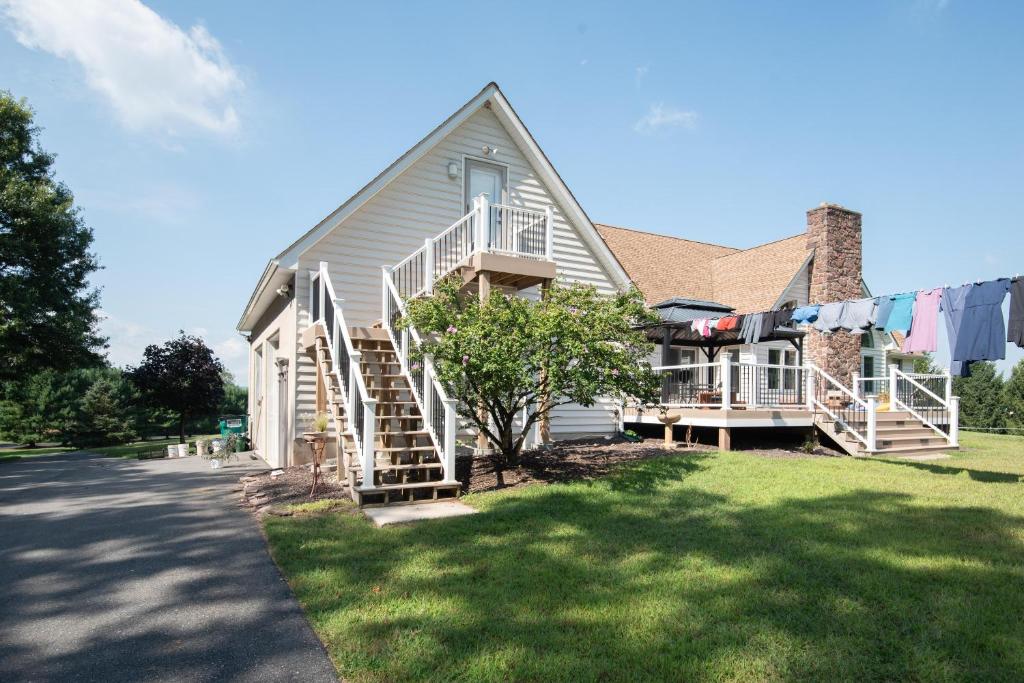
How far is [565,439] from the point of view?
13406 mm

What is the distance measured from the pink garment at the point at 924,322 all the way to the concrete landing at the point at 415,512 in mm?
7380

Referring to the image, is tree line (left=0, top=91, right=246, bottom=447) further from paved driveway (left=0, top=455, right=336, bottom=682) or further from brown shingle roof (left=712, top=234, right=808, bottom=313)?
brown shingle roof (left=712, top=234, right=808, bottom=313)

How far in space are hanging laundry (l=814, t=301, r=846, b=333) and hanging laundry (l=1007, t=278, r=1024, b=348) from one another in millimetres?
2478

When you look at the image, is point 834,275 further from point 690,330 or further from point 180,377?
point 180,377

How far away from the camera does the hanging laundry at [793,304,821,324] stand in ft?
36.9

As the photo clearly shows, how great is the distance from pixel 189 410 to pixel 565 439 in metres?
20.4

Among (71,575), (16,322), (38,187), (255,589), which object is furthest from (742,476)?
(38,187)

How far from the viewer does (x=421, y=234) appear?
12492 millimetres

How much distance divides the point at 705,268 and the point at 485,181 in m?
10.8

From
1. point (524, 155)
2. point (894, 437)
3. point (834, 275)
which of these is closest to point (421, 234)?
point (524, 155)

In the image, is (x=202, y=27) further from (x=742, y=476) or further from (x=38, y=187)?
(x=38, y=187)

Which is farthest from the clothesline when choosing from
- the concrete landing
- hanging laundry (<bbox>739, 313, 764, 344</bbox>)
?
the concrete landing

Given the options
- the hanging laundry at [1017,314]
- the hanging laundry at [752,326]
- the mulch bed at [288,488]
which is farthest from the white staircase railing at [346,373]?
the hanging laundry at [1017,314]

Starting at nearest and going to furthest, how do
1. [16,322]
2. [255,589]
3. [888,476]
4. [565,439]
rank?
1. [255,589]
2. [888,476]
3. [565,439]
4. [16,322]
